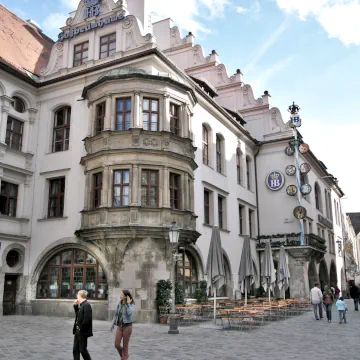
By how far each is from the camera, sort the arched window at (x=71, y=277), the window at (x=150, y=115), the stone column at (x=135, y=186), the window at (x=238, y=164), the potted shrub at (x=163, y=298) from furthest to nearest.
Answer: the window at (x=238, y=164), the window at (x=150, y=115), the arched window at (x=71, y=277), the stone column at (x=135, y=186), the potted shrub at (x=163, y=298)

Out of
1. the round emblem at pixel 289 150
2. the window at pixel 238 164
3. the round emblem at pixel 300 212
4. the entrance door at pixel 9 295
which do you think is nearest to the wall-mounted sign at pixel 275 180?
the round emblem at pixel 289 150

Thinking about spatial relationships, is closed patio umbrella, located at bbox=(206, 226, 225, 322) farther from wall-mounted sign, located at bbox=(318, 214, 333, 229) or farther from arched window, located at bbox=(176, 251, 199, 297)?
wall-mounted sign, located at bbox=(318, 214, 333, 229)

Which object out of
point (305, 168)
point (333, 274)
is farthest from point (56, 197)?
point (333, 274)

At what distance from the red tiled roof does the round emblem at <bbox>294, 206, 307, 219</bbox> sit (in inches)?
806

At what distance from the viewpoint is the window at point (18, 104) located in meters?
24.0

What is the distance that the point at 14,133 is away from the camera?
23.6 metres

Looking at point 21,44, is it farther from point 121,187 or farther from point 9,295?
point 9,295

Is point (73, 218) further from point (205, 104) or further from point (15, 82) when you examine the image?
point (205, 104)

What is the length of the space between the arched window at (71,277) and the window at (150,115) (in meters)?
6.84

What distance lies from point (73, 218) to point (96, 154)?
3560 mm

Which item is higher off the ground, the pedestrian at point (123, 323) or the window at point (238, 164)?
the window at point (238, 164)

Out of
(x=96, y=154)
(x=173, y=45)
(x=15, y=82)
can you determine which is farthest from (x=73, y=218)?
(x=173, y=45)

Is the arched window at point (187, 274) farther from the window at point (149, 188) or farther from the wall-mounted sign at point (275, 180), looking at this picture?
the wall-mounted sign at point (275, 180)

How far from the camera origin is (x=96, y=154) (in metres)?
21.0
